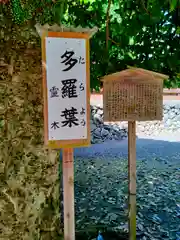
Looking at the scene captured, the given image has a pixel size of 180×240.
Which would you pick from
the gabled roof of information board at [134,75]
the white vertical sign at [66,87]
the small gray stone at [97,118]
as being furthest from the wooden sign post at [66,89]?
the small gray stone at [97,118]

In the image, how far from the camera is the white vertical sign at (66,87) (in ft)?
5.12

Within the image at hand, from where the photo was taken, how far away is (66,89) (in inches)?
62.3

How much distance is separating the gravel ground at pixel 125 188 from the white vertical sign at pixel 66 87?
2266mm

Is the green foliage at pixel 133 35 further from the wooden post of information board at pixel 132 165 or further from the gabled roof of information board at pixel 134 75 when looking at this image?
the wooden post of information board at pixel 132 165

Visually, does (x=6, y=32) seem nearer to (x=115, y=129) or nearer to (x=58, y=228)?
(x=58, y=228)

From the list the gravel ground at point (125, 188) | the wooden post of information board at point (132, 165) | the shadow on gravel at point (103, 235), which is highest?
the wooden post of information board at point (132, 165)

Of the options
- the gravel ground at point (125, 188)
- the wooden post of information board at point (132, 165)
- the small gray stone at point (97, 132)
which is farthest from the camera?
the small gray stone at point (97, 132)

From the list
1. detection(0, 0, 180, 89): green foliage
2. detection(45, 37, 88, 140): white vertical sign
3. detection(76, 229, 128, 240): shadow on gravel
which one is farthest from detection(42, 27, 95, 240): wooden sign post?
detection(76, 229, 128, 240): shadow on gravel

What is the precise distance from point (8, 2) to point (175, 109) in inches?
408

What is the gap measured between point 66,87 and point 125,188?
4.11 m

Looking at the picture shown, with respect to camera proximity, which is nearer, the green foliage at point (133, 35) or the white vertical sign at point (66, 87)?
the white vertical sign at point (66, 87)

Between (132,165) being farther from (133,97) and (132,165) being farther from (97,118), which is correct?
(97,118)

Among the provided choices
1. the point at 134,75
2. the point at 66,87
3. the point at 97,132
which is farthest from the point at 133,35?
the point at 97,132

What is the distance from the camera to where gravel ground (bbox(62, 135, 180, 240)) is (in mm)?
3820
